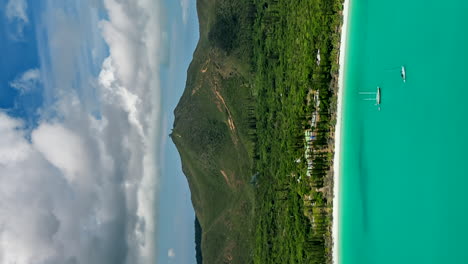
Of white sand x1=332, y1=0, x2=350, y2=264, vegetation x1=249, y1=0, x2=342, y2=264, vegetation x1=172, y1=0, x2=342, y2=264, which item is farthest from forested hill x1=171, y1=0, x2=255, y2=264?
white sand x1=332, y1=0, x2=350, y2=264

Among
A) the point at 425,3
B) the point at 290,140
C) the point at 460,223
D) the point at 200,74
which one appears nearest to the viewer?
the point at 460,223

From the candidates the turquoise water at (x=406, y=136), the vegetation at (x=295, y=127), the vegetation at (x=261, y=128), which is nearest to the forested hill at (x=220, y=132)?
the vegetation at (x=261, y=128)

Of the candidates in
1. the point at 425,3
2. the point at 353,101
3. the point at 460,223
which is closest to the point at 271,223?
the point at 353,101

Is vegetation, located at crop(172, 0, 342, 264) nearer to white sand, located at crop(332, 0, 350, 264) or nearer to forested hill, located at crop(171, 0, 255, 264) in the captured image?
forested hill, located at crop(171, 0, 255, 264)

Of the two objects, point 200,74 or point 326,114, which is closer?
point 326,114

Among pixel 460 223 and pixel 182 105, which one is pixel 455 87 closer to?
pixel 460 223

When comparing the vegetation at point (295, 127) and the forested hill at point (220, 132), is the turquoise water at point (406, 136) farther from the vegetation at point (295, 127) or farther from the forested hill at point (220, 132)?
the forested hill at point (220, 132)

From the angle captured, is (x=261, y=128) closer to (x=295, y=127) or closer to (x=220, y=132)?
(x=295, y=127)
